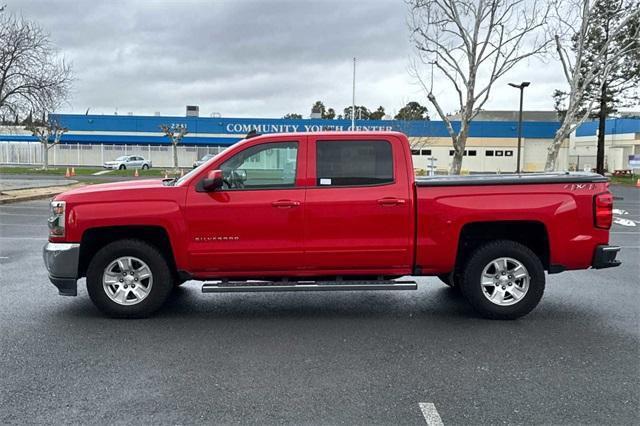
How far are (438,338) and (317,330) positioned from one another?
1.19 meters

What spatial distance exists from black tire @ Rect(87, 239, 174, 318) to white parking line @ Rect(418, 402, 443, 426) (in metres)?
3.05

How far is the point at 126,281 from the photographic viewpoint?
555 centimetres

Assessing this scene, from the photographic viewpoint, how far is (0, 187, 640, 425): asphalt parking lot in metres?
3.56

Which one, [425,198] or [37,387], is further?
[425,198]

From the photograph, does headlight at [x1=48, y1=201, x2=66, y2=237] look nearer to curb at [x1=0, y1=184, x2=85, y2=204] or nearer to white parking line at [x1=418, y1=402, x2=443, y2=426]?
white parking line at [x1=418, y1=402, x2=443, y2=426]

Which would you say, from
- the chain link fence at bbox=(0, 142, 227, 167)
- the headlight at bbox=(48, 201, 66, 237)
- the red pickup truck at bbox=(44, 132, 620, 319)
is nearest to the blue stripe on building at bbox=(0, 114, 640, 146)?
the chain link fence at bbox=(0, 142, 227, 167)

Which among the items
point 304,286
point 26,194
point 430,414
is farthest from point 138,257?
point 26,194

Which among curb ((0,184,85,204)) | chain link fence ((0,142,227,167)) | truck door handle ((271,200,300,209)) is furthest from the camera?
chain link fence ((0,142,227,167))

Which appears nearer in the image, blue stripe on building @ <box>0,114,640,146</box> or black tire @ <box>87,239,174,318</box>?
black tire @ <box>87,239,174,318</box>

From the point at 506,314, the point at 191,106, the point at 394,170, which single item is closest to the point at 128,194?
the point at 394,170

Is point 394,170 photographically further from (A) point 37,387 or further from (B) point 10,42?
(B) point 10,42

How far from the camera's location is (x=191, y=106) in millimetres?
56125

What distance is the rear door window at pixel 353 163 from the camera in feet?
18.3

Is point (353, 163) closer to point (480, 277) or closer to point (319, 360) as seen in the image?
point (480, 277)
